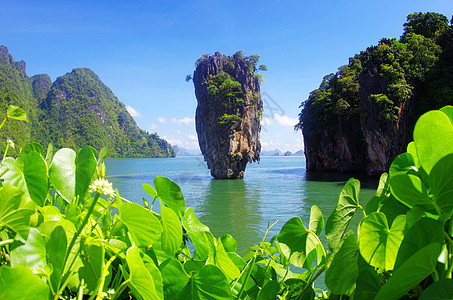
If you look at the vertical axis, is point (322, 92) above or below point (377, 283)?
above

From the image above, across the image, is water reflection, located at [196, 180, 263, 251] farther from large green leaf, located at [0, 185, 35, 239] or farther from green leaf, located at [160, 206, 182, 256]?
large green leaf, located at [0, 185, 35, 239]

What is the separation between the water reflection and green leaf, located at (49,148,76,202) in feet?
23.8

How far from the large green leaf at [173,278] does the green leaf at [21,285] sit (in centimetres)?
17

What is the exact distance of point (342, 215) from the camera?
1.29 feet

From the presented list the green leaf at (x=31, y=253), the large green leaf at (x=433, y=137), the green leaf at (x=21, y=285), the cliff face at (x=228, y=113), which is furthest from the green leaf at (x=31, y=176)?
the cliff face at (x=228, y=113)

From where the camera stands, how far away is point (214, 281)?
338 millimetres

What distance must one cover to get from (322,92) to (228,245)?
90.9 ft

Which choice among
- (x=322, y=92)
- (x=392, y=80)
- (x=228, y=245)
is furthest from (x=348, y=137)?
(x=228, y=245)

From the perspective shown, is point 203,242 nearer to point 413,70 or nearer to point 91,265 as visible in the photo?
point 91,265

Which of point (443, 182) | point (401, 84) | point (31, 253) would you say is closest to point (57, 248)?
point (31, 253)

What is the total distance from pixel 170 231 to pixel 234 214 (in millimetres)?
11710

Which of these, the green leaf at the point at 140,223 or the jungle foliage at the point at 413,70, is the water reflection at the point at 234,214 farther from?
the jungle foliage at the point at 413,70

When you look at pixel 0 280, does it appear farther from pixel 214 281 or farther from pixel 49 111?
pixel 49 111

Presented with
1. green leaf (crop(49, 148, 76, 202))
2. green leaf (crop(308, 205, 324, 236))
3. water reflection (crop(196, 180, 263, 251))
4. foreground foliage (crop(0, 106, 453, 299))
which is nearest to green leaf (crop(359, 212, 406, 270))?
foreground foliage (crop(0, 106, 453, 299))
